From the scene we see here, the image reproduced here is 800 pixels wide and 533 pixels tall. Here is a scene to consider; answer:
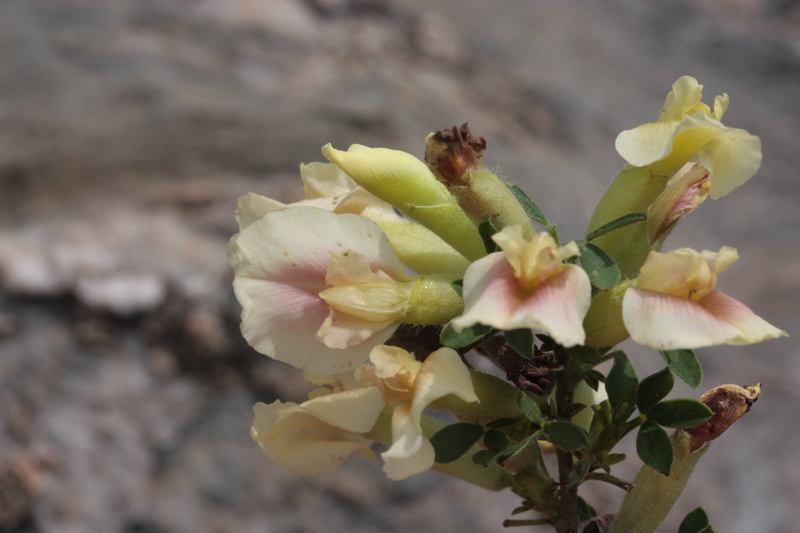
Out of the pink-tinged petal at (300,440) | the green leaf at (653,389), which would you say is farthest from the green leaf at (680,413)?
the pink-tinged petal at (300,440)

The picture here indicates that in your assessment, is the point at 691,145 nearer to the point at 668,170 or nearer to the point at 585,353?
the point at 668,170

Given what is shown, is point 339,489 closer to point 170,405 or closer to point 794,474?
point 170,405

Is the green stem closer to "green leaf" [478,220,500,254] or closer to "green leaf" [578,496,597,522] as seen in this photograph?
"green leaf" [578,496,597,522]

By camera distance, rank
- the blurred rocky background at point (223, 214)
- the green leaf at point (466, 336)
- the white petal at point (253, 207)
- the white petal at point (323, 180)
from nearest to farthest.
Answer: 1. the green leaf at point (466, 336)
2. the white petal at point (253, 207)
3. the white petal at point (323, 180)
4. the blurred rocky background at point (223, 214)

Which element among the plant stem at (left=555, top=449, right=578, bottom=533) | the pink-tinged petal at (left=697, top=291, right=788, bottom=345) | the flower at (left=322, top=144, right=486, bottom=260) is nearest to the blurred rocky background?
the plant stem at (left=555, top=449, right=578, bottom=533)

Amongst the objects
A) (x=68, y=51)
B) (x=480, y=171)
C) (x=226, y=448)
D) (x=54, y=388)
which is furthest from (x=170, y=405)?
(x=480, y=171)

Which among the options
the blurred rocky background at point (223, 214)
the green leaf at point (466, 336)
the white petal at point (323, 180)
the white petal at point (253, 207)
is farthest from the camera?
the blurred rocky background at point (223, 214)

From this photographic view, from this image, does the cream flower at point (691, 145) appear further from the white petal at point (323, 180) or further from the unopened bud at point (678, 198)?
the white petal at point (323, 180)
